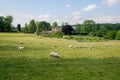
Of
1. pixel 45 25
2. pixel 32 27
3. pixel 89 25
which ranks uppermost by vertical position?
pixel 45 25

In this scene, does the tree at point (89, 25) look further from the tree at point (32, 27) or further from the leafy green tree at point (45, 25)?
the tree at point (32, 27)

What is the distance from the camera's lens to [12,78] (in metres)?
14.8

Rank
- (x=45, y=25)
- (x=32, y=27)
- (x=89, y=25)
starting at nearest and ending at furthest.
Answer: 1. (x=32, y=27)
2. (x=89, y=25)
3. (x=45, y=25)

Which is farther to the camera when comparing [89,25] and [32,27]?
[89,25]

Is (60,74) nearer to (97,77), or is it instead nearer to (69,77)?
(69,77)

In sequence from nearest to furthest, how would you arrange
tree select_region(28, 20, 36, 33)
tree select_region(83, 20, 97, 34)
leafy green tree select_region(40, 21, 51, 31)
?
tree select_region(28, 20, 36, 33), tree select_region(83, 20, 97, 34), leafy green tree select_region(40, 21, 51, 31)

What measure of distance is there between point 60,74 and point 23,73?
8.88 ft

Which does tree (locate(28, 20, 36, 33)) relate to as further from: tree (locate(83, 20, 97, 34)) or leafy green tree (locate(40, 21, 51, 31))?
tree (locate(83, 20, 97, 34))

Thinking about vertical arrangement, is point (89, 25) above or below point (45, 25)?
below

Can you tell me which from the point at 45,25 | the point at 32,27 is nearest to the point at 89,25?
the point at 32,27

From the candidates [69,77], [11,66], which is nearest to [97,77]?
[69,77]

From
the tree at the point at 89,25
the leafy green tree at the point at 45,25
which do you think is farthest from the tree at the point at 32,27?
the tree at the point at 89,25

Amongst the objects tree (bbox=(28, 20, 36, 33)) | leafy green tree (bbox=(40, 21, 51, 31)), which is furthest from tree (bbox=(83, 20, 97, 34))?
tree (bbox=(28, 20, 36, 33))

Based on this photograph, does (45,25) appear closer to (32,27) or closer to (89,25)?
(32,27)
